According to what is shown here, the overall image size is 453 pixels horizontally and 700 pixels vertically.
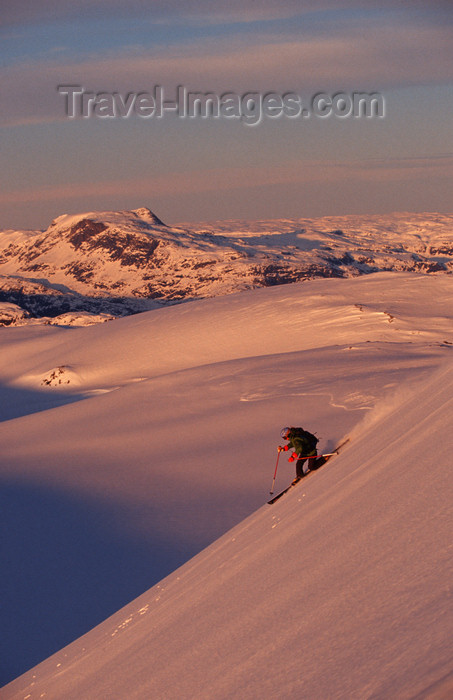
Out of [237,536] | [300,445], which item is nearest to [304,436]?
[300,445]

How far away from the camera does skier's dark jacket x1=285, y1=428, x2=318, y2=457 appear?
8445mm

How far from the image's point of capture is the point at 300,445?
27.8 ft

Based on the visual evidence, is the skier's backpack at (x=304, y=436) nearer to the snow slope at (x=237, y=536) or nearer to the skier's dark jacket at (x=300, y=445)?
the skier's dark jacket at (x=300, y=445)

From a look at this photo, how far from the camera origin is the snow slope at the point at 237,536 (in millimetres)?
3176

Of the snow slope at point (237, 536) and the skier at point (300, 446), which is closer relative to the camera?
the snow slope at point (237, 536)

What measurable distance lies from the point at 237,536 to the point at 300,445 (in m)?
1.42

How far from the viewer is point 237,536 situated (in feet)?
24.3

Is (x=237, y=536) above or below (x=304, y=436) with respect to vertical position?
below

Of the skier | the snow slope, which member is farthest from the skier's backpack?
the snow slope

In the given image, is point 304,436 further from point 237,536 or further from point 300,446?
point 237,536

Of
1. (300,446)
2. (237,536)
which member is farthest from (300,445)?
(237,536)

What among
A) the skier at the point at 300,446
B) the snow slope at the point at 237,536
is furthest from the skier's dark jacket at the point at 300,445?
the snow slope at the point at 237,536

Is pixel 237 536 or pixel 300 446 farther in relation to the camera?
pixel 300 446

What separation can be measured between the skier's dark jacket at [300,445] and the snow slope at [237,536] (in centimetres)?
57
